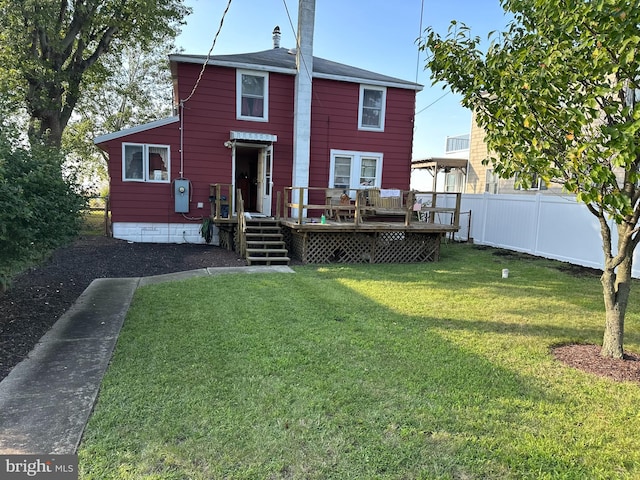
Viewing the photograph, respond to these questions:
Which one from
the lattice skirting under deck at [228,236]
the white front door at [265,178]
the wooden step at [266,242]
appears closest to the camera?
the wooden step at [266,242]

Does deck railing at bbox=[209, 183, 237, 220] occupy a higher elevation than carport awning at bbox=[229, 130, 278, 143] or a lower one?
lower

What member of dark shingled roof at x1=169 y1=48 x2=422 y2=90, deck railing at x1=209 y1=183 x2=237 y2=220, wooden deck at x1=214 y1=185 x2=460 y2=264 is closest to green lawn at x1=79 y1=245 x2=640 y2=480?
wooden deck at x1=214 y1=185 x2=460 y2=264

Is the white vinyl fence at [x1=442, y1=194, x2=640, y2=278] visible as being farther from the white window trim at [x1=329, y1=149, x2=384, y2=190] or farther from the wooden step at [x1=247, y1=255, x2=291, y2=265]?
the wooden step at [x1=247, y1=255, x2=291, y2=265]

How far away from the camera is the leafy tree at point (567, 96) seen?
310 cm

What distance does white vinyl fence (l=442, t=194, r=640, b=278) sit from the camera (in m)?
9.61

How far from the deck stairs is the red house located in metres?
1.74

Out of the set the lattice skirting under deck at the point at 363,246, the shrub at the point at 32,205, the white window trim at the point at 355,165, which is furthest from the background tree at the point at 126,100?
the shrub at the point at 32,205

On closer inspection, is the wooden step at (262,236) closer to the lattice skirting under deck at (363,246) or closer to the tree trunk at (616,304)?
the lattice skirting under deck at (363,246)

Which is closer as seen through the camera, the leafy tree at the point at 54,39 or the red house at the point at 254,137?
the red house at the point at 254,137

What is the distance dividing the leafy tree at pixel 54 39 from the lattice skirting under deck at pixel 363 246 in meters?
7.93

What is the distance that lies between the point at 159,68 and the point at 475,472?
2910 cm

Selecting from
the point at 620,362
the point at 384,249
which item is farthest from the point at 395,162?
the point at 620,362

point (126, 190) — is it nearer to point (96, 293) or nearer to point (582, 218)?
point (96, 293)

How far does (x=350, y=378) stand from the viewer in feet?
11.5
